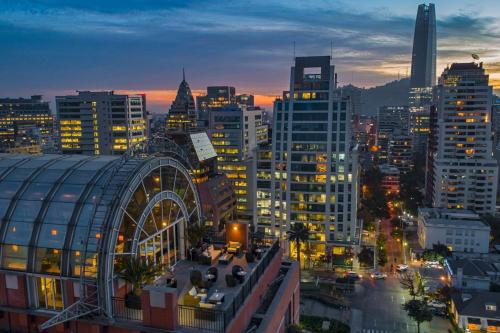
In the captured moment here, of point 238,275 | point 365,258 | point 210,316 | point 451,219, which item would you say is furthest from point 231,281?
point 451,219

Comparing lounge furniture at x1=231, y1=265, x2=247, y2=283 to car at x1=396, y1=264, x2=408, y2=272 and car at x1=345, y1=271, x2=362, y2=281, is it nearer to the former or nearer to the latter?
car at x1=345, y1=271, x2=362, y2=281

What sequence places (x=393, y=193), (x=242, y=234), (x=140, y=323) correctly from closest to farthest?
(x=140, y=323) → (x=242, y=234) → (x=393, y=193)

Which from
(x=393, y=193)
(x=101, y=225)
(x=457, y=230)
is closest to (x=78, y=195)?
(x=101, y=225)

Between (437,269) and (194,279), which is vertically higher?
(194,279)

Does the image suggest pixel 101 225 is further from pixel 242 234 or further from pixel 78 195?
pixel 242 234

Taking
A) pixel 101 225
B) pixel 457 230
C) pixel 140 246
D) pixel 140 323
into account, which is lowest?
pixel 457 230

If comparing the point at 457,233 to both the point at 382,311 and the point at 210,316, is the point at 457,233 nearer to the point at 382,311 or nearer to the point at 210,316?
the point at 382,311
